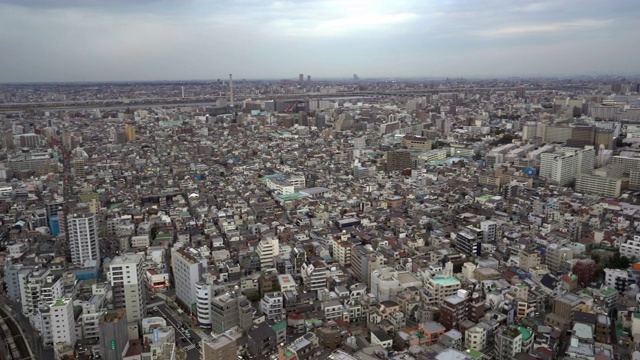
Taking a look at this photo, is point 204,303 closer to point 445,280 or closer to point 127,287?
point 127,287

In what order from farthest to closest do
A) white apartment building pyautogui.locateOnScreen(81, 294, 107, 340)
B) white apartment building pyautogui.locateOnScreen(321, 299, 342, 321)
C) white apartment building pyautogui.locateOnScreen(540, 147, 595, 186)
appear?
white apartment building pyautogui.locateOnScreen(540, 147, 595, 186) → white apartment building pyautogui.locateOnScreen(321, 299, 342, 321) → white apartment building pyautogui.locateOnScreen(81, 294, 107, 340)

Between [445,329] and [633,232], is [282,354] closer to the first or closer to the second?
[445,329]

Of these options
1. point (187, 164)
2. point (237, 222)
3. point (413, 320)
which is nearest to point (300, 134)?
point (187, 164)

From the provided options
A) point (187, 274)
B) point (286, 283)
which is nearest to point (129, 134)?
point (187, 274)

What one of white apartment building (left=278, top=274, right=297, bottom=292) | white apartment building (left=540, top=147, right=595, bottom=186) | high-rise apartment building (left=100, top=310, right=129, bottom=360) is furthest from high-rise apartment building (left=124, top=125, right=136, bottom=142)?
high-rise apartment building (left=100, top=310, right=129, bottom=360)

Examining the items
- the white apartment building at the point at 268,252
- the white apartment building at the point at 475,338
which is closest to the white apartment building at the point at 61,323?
the white apartment building at the point at 268,252

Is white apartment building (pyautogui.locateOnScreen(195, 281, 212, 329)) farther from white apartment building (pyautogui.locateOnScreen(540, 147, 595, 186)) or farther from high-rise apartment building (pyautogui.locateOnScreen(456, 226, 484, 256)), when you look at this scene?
white apartment building (pyautogui.locateOnScreen(540, 147, 595, 186))
